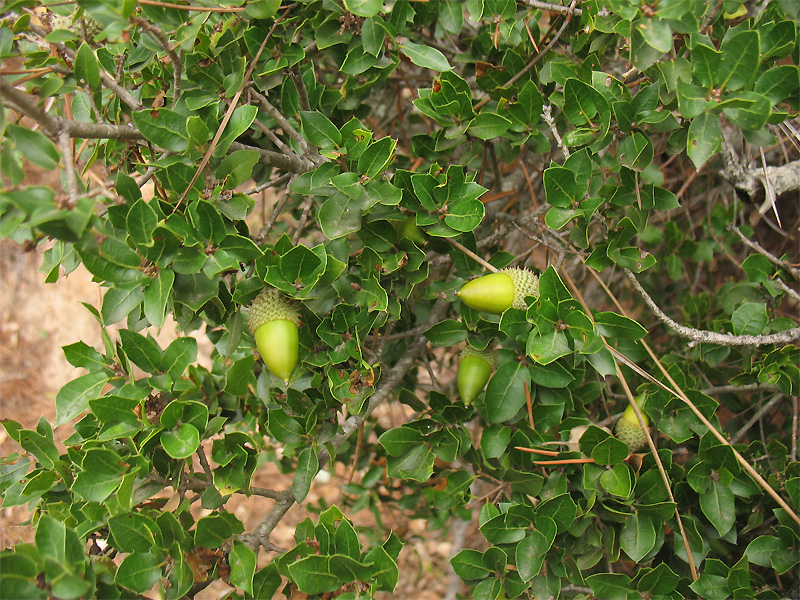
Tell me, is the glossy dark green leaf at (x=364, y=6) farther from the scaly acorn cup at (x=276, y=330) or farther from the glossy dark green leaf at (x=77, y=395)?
the glossy dark green leaf at (x=77, y=395)

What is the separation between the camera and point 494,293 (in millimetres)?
1087

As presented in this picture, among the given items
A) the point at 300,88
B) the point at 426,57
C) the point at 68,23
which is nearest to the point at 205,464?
the point at 300,88

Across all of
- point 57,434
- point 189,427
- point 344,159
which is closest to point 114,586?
point 189,427

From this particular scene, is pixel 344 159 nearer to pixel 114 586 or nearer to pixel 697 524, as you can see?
pixel 114 586

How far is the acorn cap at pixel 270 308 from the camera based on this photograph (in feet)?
3.53

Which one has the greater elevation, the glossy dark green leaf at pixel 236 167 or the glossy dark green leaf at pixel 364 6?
the glossy dark green leaf at pixel 364 6

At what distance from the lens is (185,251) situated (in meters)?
0.91

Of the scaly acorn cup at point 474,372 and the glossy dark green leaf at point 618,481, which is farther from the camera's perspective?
the scaly acorn cup at point 474,372

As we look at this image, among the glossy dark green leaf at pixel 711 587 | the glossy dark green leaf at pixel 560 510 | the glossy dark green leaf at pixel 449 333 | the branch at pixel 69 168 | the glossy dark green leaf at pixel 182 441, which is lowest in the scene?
the glossy dark green leaf at pixel 711 587

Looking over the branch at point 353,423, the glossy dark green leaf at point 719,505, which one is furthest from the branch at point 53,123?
the glossy dark green leaf at point 719,505

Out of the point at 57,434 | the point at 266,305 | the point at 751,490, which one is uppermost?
the point at 266,305

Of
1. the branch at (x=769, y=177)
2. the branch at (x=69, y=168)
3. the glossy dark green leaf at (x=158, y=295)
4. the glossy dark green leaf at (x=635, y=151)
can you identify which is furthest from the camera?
the branch at (x=769, y=177)

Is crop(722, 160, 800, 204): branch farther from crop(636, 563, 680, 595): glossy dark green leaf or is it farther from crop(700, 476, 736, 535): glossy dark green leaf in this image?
crop(636, 563, 680, 595): glossy dark green leaf

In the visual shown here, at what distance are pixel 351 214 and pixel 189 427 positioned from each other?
17.5 inches
